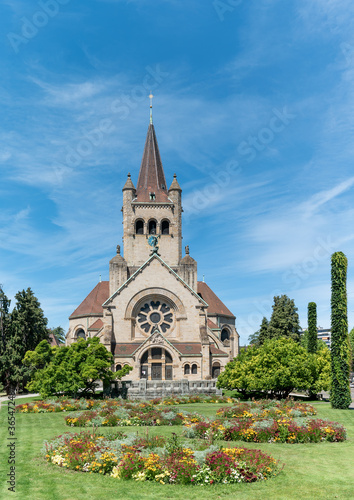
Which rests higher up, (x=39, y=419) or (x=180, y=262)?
(x=180, y=262)

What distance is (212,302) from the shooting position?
220 ft

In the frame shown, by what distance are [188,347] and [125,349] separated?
6.86m

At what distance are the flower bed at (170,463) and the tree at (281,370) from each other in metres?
22.4

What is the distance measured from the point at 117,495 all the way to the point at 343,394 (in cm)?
2365

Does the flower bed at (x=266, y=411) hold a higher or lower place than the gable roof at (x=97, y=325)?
lower

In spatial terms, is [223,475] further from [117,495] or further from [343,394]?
[343,394]

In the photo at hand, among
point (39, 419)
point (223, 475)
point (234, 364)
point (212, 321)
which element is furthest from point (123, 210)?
point (223, 475)

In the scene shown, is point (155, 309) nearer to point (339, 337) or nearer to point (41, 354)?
point (41, 354)

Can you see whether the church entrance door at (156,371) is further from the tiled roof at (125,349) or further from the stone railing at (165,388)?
the stone railing at (165,388)

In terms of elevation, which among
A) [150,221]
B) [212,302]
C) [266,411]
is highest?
[150,221]

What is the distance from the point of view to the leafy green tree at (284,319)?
209 ft

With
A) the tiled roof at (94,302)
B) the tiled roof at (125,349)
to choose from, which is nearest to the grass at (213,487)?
the tiled roof at (125,349)

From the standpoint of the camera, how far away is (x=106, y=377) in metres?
39.1

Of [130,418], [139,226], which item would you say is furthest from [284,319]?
[130,418]
